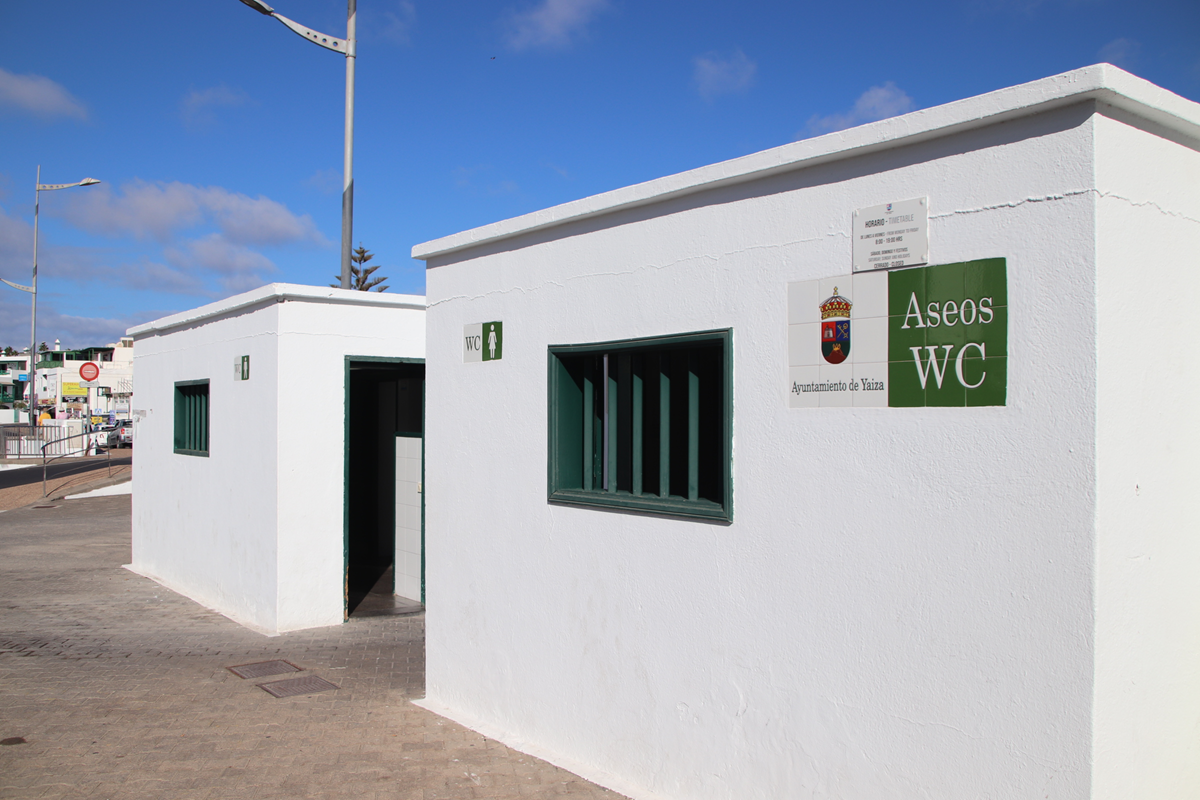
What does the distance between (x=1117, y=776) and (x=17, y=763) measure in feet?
18.5

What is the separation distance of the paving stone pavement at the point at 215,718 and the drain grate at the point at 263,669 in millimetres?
93

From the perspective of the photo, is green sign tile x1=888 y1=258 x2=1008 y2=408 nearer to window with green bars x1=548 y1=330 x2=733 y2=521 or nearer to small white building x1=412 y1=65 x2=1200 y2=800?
small white building x1=412 y1=65 x2=1200 y2=800

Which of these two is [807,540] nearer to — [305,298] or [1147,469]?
[1147,469]

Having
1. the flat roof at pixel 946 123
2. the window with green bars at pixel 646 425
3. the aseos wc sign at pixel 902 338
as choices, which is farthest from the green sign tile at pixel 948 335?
the window with green bars at pixel 646 425

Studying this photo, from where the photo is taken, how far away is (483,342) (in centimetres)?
571

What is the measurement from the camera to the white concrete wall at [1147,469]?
3031 mm

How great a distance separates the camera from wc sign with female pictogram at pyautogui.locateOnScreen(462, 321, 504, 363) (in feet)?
18.3

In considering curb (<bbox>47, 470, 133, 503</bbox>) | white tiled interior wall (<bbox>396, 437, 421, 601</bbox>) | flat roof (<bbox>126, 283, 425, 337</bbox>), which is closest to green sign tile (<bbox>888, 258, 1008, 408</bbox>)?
flat roof (<bbox>126, 283, 425, 337</bbox>)

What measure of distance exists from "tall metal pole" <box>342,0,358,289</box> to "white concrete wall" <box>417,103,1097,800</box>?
17.3 feet

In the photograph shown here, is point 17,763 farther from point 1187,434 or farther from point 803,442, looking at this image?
point 1187,434

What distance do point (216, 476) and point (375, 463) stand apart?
275 centimetres

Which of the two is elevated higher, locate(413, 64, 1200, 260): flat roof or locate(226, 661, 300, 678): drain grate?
locate(413, 64, 1200, 260): flat roof

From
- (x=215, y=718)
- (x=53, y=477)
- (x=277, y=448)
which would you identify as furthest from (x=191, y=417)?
(x=53, y=477)

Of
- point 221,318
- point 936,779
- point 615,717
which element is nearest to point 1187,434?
point 936,779
